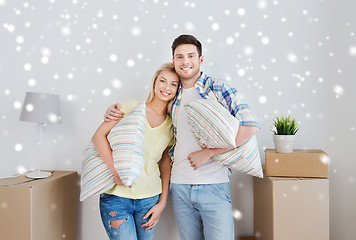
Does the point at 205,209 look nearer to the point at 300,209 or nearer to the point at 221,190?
the point at 221,190

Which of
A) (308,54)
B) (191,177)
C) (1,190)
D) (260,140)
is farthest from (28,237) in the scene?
(308,54)

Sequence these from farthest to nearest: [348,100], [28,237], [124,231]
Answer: [348,100] < [28,237] < [124,231]

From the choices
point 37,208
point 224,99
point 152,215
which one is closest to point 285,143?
point 224,99

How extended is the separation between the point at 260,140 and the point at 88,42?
4.30 ft

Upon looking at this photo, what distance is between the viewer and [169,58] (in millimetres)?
1771

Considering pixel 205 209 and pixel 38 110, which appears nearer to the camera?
pixel 205 209

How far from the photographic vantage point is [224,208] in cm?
132

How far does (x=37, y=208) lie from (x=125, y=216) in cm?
50

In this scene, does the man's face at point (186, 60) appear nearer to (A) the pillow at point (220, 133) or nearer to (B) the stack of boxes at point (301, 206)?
(A) the pillow at point (220, 133)

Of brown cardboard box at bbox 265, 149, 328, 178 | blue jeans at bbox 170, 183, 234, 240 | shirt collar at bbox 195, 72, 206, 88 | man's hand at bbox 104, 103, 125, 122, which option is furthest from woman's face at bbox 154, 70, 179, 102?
brown cardboard box at bbox 265, 149, 328, 178

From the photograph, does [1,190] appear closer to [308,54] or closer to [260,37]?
[260,37]

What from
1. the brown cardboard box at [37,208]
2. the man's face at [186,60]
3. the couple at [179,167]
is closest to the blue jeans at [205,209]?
the couple at [179,167]

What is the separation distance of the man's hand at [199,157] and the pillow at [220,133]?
0.10 ft

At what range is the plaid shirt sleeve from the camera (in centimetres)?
127
